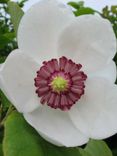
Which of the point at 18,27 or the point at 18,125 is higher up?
the point at 18,27

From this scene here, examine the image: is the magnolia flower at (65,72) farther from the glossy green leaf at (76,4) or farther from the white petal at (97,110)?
the glossy green leaf at (76,4)

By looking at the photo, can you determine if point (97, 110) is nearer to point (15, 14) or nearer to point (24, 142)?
point (24, 142)

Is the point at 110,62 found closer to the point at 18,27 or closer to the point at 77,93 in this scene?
the point at 77,93

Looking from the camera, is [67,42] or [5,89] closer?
[5,89]

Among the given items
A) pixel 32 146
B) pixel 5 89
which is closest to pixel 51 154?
pixel 32 146

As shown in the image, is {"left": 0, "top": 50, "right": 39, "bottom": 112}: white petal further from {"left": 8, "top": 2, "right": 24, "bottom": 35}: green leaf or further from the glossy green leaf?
the glossy green leaf

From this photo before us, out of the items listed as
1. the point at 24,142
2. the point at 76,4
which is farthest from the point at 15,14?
the point at 76,4

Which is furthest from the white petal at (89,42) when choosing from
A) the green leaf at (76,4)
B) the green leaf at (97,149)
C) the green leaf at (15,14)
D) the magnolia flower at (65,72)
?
the green leaf at (76,4)
